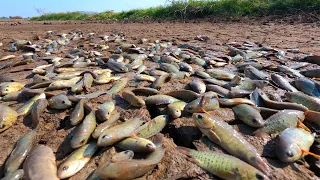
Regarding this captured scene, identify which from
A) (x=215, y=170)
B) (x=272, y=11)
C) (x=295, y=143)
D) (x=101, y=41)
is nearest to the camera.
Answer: (x=215, y=170)

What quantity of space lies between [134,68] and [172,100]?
6.32 feet

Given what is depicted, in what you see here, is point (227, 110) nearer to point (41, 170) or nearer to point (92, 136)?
point (92, 136)

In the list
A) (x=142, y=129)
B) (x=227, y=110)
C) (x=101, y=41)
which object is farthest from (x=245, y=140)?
(x=101, y=41)

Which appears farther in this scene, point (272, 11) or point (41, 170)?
point (272, 11)

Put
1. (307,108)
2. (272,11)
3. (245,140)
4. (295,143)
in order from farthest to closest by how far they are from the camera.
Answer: (272,11), (307,108), (245,140), (295,143)

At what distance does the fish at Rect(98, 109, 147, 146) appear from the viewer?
8.49 feet

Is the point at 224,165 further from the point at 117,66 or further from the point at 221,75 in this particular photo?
the point at 117,66

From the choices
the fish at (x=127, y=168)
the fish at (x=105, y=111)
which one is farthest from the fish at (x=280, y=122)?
the fish at (x=105, y=111)

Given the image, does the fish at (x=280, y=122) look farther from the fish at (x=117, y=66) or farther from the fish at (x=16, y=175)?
the fish at (x=117, y=66)

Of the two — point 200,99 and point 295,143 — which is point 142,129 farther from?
point 295,143

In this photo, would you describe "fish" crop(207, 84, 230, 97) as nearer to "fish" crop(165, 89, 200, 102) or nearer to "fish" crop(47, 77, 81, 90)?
"fish" crop(165, 89, 200, 102)

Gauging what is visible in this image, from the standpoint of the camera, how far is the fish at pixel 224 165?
2117 mm

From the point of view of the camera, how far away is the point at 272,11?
1288 centimetres

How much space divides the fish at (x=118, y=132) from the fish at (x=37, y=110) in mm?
1029
